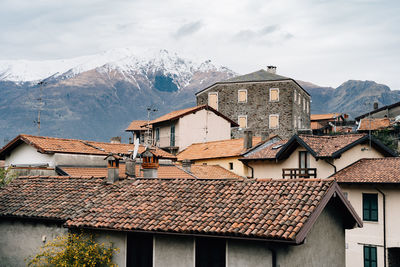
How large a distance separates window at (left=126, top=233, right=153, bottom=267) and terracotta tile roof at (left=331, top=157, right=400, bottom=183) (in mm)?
16020

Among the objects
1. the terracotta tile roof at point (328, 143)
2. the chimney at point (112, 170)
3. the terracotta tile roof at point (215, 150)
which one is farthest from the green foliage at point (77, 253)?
the terracotta tile roof at point (215, 150)

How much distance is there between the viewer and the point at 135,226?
1405cm

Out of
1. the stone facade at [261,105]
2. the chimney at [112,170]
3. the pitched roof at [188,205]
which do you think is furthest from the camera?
the stone facade at [261,105]

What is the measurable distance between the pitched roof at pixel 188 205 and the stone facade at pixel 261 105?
154 ft

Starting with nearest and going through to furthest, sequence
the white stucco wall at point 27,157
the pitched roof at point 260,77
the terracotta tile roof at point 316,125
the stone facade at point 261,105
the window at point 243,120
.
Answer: the white stucco wall at point 27,157
the stone facade at point 261,105
the pitched roof at point 260,77
the window at point 243,120
the terracotta tile roof at point 316,125

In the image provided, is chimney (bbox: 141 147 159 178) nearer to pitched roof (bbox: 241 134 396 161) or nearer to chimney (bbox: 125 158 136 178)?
chimney (bbox: 125 158 136 178)

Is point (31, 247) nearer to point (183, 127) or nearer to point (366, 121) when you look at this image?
point (183, 127)

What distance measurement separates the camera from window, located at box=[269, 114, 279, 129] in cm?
6334

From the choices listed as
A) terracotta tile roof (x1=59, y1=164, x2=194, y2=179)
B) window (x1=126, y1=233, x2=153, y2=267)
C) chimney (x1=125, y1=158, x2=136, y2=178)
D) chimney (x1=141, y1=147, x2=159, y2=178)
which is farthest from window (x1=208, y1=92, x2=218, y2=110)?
window (x1=126, y1=233, x2=153, y2=267)

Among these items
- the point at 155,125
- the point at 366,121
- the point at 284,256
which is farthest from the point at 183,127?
the point at 284,256

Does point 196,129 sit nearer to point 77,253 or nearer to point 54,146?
point 54,146

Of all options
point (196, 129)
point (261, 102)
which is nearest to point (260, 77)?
point (261, 102)

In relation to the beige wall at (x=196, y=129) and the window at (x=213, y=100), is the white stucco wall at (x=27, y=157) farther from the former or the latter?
the window at (x=213, y=100)

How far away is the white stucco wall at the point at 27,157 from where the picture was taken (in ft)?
92.3
